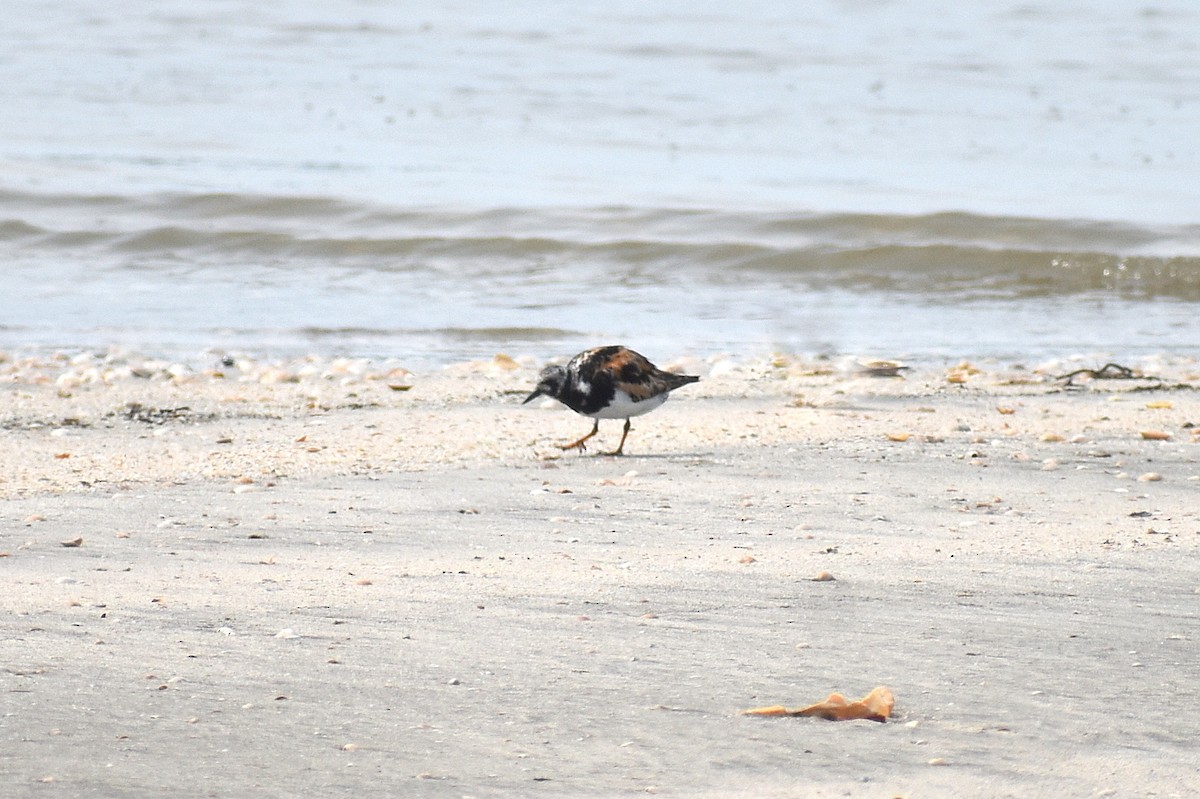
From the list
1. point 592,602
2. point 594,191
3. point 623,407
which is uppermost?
point 594,191

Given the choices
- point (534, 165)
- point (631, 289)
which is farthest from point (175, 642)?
point (534, 165)

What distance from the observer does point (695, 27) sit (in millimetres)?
29172

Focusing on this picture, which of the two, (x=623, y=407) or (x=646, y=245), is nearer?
(x=623, y=407)

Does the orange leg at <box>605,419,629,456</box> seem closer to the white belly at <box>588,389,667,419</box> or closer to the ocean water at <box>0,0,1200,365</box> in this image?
the white belly at <box>588,389,667,419</box>

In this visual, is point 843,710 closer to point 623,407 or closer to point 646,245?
point 623,407

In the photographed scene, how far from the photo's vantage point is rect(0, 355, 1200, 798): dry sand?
8.89ft

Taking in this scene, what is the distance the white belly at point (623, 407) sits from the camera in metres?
5.54

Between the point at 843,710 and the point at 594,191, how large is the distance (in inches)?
484

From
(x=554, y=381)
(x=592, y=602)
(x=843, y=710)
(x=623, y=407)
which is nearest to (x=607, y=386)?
(x=623, y=407)

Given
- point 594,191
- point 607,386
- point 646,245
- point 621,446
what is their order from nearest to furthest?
point 607,386 → point 621,446 → point 646,245 → point 594,191

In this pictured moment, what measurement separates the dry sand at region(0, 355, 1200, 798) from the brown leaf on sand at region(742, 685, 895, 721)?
0.11 feet

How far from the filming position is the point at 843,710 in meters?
2.92

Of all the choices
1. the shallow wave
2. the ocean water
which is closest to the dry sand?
the ocean water

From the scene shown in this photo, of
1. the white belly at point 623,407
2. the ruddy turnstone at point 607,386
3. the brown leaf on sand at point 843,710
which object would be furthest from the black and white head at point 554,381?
the brown leaf on sand at point 843,710
